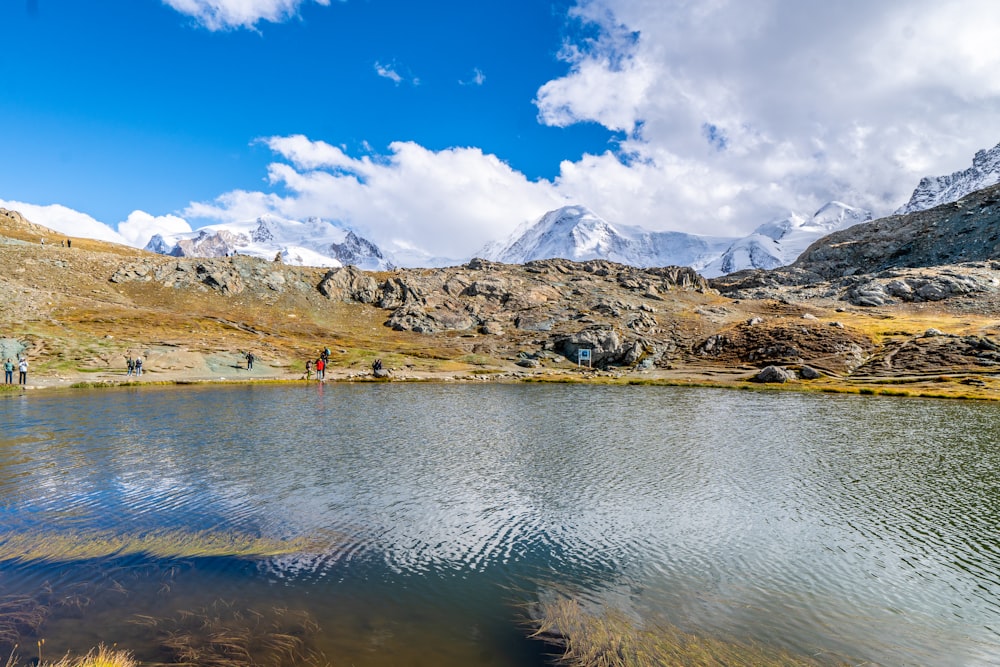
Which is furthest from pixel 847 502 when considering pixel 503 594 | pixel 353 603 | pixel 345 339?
pixel 345 339

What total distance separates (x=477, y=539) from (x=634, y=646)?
6.70m

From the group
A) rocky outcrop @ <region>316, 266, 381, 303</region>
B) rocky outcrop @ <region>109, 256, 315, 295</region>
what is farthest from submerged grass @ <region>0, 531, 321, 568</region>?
rocky outcrop @ <region>316, 266, 381, 303</region>

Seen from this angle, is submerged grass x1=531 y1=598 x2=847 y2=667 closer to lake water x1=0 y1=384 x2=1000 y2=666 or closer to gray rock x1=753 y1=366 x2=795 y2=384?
lake water x1=0 y1=384 x2=1000 y2=666

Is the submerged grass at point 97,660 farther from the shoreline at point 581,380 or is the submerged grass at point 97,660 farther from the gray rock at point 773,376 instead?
the gray rock at point 773,376

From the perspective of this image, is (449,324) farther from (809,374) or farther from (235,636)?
(235,636)

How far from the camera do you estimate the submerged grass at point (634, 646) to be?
9.89m

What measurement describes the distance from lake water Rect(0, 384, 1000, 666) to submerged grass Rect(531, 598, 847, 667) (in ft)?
1.18

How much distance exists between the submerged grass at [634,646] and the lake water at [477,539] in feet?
1.18

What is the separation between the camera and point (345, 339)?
112 m

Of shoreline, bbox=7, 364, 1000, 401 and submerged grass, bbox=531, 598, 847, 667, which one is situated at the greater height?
shoreline, bbox=7, 364, 1000, 401

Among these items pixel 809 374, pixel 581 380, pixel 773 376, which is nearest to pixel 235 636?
pixel 581 380

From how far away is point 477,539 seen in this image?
16.1m

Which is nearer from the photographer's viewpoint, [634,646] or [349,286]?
[634,646]

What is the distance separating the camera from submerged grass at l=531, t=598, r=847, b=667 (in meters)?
9.89
